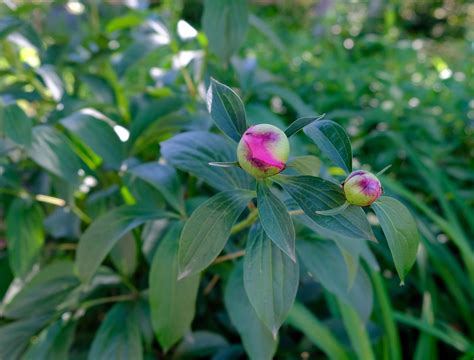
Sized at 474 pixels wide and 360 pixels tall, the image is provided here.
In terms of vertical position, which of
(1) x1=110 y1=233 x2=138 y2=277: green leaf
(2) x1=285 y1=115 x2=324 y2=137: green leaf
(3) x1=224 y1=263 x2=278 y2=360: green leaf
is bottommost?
(1) x1=110 y1=233 x2=138 y2=277: green leaf

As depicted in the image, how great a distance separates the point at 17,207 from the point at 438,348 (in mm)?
795

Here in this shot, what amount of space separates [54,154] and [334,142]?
0.42 meters

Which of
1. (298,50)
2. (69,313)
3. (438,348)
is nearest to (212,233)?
(69,313)

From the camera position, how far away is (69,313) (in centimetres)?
78

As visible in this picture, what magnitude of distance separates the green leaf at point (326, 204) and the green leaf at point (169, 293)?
0.23 m

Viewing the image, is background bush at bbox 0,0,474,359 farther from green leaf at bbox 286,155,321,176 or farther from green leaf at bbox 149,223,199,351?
green leaf at bbox 286,155,321,176

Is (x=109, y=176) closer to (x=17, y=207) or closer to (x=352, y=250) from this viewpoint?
(x=17, y=207)

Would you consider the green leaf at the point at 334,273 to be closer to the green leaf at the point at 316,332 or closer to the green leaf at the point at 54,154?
the green leaf at the point at 316,332

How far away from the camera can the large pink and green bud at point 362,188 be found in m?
0.40

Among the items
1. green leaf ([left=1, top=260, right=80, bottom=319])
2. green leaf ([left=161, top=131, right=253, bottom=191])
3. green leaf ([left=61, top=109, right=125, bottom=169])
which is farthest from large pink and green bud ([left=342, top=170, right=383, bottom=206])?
green leaf ([left=1, top=260, right=80, bottom=319])

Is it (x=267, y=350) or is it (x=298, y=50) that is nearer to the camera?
(x=267, y=350)

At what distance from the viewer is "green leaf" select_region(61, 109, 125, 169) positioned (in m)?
0.70

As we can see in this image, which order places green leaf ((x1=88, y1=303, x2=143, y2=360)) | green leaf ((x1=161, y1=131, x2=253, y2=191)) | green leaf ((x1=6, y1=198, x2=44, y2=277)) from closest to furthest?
green leaf ((x1=161, y1=131, x2=253, y2=191))
green leaf ((x1=88, y1=303, x2=143, y2=360))
green leaf ((x1=6, y1=198, x2=44, y2=277))

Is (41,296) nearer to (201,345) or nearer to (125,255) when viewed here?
(125,255)
